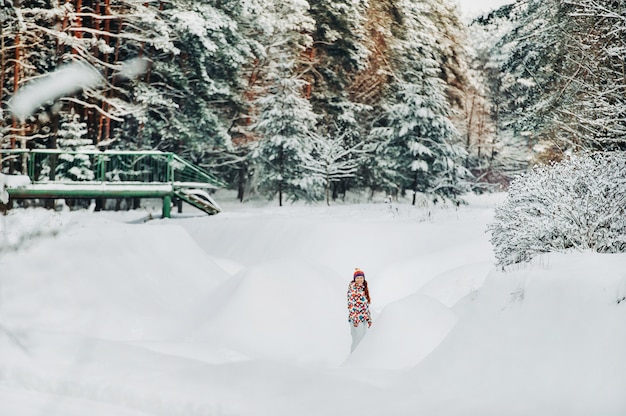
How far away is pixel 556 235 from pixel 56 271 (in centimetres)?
821

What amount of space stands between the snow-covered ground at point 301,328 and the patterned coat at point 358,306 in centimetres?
81

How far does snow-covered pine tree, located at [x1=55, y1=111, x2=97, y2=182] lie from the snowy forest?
17 cm

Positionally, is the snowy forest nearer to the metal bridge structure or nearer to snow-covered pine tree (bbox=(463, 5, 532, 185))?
the metal bridge structure

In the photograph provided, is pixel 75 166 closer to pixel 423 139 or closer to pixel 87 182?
pixel 87 182

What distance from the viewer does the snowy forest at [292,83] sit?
69.5 feet

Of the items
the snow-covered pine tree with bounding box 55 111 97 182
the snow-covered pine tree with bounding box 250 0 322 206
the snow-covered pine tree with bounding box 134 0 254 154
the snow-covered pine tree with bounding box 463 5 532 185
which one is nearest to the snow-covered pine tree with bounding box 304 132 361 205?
the snow-covered pine tree with bounding box 250 0 322 206

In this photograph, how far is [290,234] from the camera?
1836 centimetres

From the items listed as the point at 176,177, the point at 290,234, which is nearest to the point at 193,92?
the point at 176,177

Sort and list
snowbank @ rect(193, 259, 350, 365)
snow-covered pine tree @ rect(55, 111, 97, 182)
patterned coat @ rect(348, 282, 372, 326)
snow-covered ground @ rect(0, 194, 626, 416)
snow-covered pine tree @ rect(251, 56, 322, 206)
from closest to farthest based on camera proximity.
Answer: snow-covered ground @ rect(0, 194, 626, 416), patterned coat @ rect(348, 282, 372, 326), snowbank @ rect(193, 259, 350, 365), snow-covered pine tree @ rect(55, 111, 97, 182), snow-covered pine tree @ rect(251, 56, 322, 206)

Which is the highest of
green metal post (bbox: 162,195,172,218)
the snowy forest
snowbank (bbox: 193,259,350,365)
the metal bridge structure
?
the snowy forest

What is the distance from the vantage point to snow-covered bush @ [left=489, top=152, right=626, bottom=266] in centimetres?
813

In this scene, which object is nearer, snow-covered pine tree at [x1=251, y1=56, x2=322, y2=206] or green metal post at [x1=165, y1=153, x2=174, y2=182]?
green metal post at [x1=165, y1=153, x2=174, y2=182]

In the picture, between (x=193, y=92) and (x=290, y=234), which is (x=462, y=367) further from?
(x=193, y=92)

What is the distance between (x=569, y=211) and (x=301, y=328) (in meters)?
5.35
